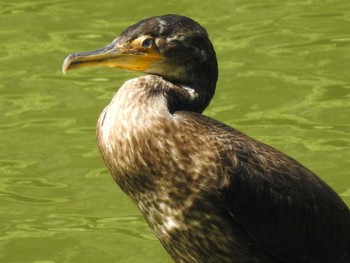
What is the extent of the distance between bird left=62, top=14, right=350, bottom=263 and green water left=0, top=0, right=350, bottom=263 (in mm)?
1624

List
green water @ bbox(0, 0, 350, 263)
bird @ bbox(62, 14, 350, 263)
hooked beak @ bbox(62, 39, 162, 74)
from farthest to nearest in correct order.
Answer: green water @ bbox(0, 0, 350, 263) < hooked beak @ bbox(62, 39, 162, 74) < bird @ bbox(62, 14, 350, 263)

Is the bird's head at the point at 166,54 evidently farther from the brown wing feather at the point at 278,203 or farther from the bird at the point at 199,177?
the brown wing feather at the point at 278,203

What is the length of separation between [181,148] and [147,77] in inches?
21.0

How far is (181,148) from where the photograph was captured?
695cm

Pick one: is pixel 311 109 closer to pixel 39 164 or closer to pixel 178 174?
pixel 39 164

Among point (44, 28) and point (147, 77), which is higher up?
point (147, 77)

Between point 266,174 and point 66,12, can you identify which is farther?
point 66,12

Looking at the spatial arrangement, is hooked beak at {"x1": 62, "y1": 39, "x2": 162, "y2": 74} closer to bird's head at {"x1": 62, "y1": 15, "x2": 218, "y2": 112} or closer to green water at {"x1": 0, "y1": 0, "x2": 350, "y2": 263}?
bird's head at {"x1": 62, "y1": 15, "x2": 218, "y2": 112}

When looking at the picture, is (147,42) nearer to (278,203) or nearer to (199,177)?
(199,177)

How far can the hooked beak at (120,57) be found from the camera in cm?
730

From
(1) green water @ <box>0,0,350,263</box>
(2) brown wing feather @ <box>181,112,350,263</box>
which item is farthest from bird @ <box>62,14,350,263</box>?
(1) green water @ <box>0,0,350,263</box>

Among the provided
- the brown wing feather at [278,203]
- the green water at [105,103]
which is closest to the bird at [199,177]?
the brown wing feather at [278,203]

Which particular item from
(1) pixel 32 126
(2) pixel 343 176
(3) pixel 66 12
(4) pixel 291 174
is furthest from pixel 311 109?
(4) pixel 291 174

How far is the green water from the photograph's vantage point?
29.7ft
